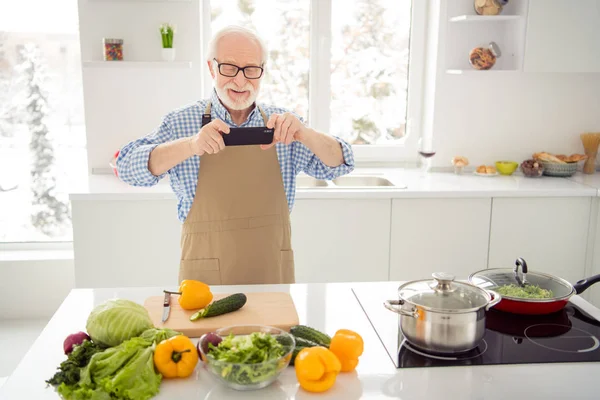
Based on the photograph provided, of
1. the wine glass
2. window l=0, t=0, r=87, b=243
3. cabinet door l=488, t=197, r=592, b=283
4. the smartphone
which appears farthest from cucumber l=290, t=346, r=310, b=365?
window l=0, t=0, r=87, b=243

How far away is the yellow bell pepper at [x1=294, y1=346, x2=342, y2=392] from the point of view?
128 cm

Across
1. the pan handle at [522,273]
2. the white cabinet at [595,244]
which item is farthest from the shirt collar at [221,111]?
the white cabinet at [595,244]

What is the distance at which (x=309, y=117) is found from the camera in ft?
12.6

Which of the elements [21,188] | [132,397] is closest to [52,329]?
[132,397]

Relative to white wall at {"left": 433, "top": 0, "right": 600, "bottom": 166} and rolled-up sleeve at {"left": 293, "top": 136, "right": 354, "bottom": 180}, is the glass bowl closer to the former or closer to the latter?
rolled-up sleeve at {"left": 293, "top": 136, "right": 354, "bottom": 180}

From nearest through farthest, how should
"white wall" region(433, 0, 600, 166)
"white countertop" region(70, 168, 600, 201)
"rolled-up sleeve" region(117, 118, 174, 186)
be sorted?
"rolled-up sleeve" region(117, 118, 174, 186) < "white countertop" region(70, 168, 600, 201) < "white wall" region(433, 0, 600, 166)

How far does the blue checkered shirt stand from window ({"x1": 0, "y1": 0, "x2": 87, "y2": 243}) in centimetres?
176

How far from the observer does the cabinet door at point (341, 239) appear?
3.15m

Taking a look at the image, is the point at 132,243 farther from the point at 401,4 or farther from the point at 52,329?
the point at 401,4

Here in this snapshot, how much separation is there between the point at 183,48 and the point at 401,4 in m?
1.33

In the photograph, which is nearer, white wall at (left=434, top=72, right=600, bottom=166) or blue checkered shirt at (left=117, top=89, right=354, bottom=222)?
blue checkered shirt at (left=117, top=89, right=354, bottom=222)

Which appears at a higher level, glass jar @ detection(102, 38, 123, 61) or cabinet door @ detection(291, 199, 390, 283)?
glass jar @ detection(102, 38, 123, 61)

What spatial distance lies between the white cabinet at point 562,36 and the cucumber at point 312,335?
8.40ft

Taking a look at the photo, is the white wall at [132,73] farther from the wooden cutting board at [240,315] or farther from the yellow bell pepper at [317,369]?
the yellow bell pepper at [317,369]
